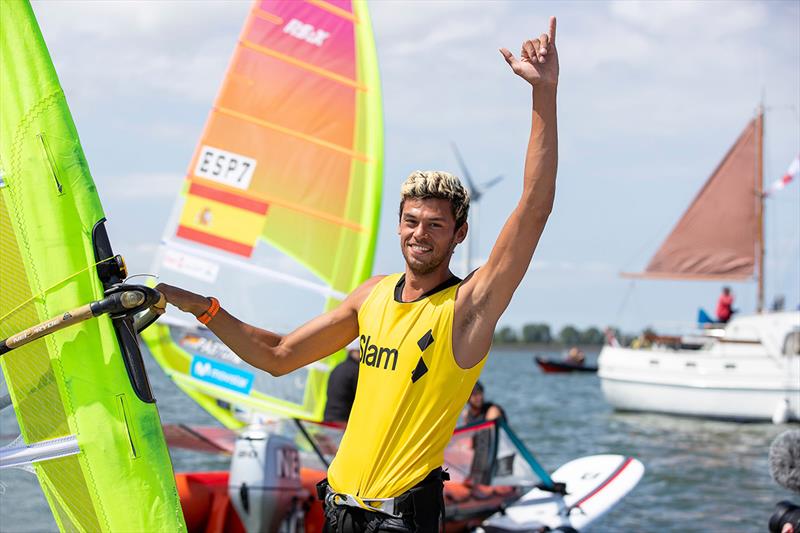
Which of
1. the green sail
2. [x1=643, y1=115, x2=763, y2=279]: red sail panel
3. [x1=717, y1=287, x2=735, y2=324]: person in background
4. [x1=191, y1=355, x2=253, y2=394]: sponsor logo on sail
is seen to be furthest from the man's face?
[x1=643, y1=115, x2=763, y2=279]: red sail panel

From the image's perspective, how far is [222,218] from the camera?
7.89 m

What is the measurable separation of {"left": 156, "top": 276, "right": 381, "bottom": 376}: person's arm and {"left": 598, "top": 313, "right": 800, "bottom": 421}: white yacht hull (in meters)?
19.9

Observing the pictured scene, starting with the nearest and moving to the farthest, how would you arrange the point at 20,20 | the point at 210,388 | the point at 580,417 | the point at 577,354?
the point at 20,20 < the point at 210,388 < the point at 580,417 < the point at 577,354

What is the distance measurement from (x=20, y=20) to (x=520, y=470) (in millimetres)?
4460

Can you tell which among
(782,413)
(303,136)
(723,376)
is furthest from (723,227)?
(303,136)

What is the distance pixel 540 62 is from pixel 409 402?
2.68 ft

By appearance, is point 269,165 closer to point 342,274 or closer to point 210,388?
point 342,274

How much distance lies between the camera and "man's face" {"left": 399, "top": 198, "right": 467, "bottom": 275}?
236 centimetres

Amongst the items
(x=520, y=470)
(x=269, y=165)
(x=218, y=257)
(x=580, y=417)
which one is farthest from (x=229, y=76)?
(x=580, y=417)

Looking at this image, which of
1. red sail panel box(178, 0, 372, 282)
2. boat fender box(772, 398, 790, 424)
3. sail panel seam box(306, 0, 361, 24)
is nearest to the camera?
red sail panel box(178, 0, 372, 282)

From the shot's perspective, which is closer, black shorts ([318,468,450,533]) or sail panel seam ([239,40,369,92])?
black shorts ([318,468,450,533])

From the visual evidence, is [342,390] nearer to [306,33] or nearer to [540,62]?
[306,33]

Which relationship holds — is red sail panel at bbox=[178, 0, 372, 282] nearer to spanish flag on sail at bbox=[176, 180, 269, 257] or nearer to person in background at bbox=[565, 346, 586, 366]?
spanish flag on sail at bbox=[176, 180, 269, 257]

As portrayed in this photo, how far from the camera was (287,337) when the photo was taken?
2.55 meters
